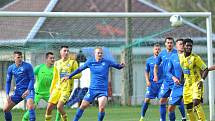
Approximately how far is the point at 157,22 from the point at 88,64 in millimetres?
10476

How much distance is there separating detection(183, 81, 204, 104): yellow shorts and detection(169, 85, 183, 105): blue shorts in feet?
2.11

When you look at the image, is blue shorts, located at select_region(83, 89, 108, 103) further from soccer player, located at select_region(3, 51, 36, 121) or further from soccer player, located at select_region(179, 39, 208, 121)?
soccer player, located at select_region(179, 39, 208, 121)

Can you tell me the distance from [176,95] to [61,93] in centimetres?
285

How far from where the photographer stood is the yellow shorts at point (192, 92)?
594 inches

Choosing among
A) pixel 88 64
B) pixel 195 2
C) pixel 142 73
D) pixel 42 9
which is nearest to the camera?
pixel 88 64

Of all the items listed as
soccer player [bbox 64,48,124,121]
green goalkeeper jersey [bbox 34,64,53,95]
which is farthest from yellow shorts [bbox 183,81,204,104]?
green goalkeeper jersey [bbox 34,64,53,95]

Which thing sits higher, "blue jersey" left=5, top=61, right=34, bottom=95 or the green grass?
"blue jersey" left=5, top=61, right=34, bottom=95

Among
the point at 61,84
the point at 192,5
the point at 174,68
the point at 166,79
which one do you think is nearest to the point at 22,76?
the point at 61,84

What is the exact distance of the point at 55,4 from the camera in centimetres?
3750

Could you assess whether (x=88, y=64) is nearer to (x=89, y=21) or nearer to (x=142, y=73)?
(x=89, y=21)

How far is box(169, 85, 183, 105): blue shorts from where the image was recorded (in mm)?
16156

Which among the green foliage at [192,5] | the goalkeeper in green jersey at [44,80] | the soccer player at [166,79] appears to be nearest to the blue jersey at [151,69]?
the soccer player at [166,79]

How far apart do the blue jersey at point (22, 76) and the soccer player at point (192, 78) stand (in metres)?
3.64

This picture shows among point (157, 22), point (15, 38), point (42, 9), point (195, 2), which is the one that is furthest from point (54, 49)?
point (195, 2)
